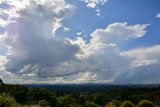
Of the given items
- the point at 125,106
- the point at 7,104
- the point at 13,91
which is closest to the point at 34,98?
the point at 13,91

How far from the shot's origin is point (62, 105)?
15212cm

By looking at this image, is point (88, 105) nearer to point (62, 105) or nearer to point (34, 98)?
point (62, 105)

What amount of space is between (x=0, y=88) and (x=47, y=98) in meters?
22.0

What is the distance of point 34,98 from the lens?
6009 inches

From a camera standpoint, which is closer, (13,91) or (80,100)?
(13,91)

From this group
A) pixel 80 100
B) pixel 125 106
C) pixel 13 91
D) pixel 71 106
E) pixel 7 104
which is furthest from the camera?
pixel 80 100

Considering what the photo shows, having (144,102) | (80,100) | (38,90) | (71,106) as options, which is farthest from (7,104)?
(80,100)

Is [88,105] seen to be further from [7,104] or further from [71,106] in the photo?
[7,104]

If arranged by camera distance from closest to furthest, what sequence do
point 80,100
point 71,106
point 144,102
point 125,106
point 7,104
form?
point 7,104 → point 144,102 → point 125,106 → point 71,106 → point 80,100

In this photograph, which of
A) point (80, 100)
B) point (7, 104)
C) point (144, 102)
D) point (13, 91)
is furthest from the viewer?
point (80, 100)

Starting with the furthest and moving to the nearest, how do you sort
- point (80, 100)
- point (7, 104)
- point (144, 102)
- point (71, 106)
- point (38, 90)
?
point (80, 100) < point (38, 90) < point (71, 106) < point (144, 102) < point (7, 104)

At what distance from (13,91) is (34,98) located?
16060 mm

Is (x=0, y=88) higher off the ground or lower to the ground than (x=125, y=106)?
higher

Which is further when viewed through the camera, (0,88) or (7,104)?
(0,88)
